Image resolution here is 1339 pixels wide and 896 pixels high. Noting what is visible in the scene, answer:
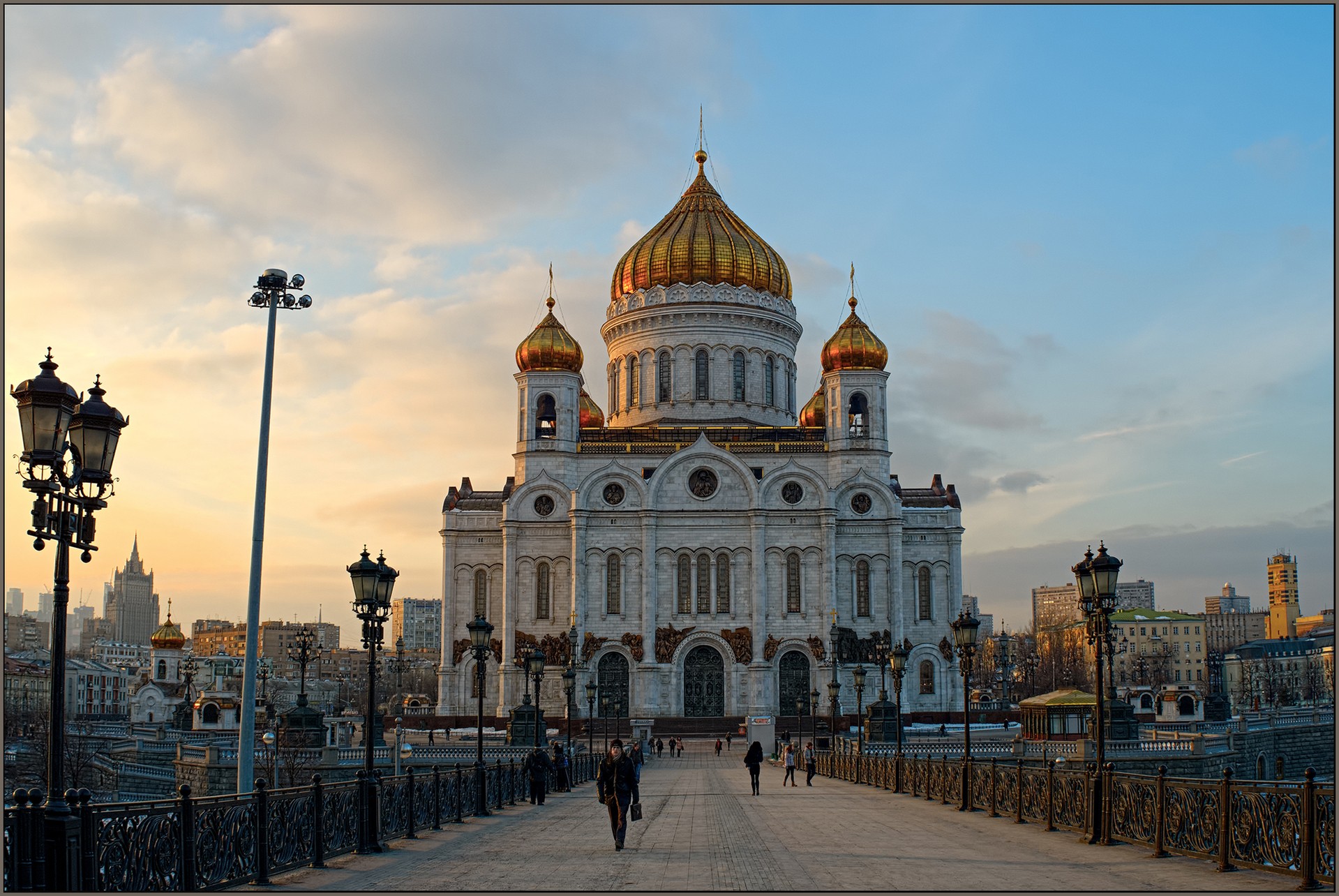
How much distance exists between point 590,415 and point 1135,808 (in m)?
50.9

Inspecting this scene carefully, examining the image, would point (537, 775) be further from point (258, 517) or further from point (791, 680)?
point (791, 680)

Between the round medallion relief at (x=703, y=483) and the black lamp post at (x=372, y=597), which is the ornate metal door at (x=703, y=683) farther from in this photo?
the black lamp post at (x=372, y=597)

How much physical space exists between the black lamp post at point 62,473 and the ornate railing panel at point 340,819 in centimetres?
366

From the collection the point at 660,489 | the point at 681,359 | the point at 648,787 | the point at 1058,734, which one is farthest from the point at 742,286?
the point at 648,787

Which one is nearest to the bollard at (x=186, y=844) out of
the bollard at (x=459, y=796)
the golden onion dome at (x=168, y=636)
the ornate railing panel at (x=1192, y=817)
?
the bollard at (x=459, y=796)

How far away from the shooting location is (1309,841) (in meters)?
10.4

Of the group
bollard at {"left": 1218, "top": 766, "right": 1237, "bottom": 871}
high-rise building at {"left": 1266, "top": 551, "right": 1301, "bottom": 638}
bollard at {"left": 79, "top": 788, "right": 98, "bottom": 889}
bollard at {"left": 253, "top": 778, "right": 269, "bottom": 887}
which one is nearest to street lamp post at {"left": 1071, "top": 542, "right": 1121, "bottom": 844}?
bollard at {"left": 1218, "top": 766, "right": 1237, "bottom": 871}

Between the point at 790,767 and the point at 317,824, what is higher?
the point at 317,824

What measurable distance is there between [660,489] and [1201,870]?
153ft

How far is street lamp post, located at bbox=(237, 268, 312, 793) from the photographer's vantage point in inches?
848

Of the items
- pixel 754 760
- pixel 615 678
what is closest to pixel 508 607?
pixel 615 678

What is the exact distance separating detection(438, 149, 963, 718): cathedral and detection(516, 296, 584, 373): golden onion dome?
8cm

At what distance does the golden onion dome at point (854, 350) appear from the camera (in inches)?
2346

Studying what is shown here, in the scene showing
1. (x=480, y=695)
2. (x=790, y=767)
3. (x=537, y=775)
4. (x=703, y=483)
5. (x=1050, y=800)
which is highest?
(x=703, y=483)
